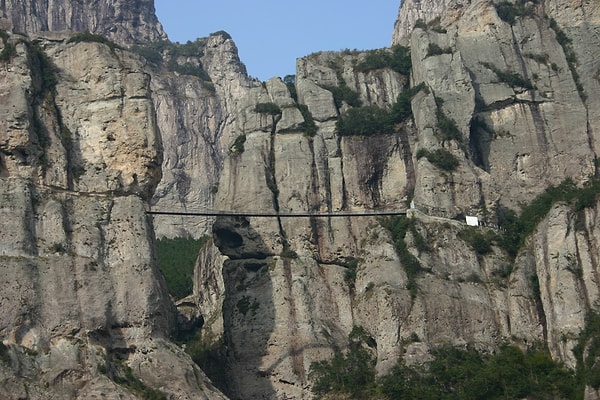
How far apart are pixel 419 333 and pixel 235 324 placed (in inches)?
435

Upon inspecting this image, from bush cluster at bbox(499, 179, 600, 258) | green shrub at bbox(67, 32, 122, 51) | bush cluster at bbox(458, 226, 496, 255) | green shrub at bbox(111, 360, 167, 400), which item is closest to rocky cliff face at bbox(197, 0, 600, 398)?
bush cluster at bbox(458, 226, 496, 255)

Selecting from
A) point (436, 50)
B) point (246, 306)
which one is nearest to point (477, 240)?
point (246, 306)

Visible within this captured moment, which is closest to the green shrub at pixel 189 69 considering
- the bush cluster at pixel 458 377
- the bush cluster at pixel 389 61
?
the bush cluster at pixel 389 61

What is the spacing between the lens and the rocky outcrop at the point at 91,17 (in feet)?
427

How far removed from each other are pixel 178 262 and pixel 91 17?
52.5 meters

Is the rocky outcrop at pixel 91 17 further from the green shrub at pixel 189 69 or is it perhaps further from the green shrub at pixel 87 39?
the green shrub at pixel 87 39

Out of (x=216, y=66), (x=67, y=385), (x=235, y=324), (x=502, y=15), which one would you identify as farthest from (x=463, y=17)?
(x=216, y=66)

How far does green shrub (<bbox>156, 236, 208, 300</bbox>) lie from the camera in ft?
293

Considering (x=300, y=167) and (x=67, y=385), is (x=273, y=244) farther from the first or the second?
(x=67, y=385)

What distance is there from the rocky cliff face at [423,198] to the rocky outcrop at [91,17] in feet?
162

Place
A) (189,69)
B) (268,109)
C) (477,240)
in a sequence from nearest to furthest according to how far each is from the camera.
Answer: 1. (477,240)
2. (268,109)
3. (189,69)

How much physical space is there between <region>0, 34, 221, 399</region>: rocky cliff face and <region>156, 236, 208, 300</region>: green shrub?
1373 centimetres

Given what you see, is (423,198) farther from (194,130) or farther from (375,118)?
(194,130)

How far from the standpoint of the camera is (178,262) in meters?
95.9
